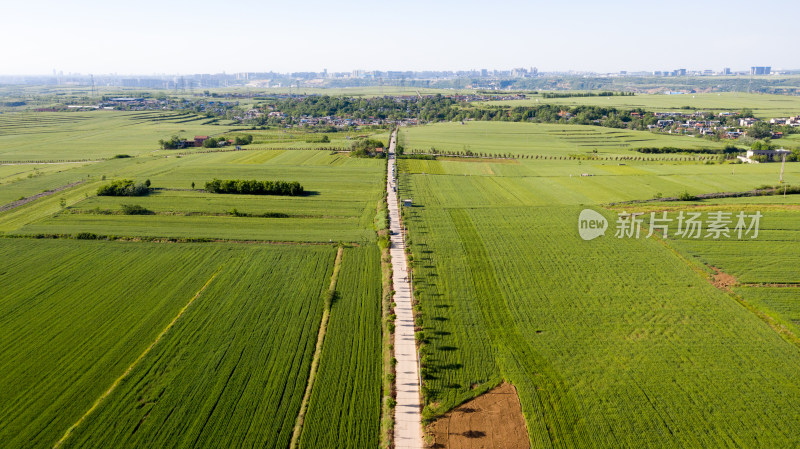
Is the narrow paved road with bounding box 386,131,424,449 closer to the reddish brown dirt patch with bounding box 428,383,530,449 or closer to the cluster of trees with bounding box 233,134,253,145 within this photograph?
the reddish brown dirt patch with bounding box 428,383,530,449

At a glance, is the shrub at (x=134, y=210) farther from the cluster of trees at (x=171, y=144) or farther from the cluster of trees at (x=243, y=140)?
the cluster of trees at (x=243, y=140)

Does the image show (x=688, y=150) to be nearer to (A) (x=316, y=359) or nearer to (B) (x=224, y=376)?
(A) (x=316, y=359)

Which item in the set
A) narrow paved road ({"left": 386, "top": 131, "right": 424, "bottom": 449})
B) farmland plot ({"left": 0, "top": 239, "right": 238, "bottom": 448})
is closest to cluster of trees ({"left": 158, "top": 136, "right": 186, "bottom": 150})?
farmland plot ({"left": 0, "top": 239, "right": 238, "bottom": 448})

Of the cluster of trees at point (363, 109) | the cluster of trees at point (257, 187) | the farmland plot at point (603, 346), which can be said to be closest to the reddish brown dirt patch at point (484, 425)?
the farmland plot at point (603, 346)

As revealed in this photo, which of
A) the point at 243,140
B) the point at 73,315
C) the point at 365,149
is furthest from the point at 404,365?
the point at 243,140

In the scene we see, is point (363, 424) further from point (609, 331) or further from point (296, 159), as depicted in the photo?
point (296, 159)
